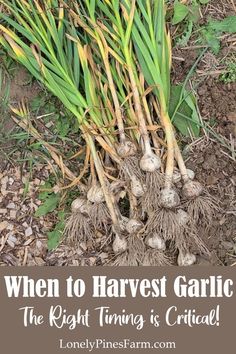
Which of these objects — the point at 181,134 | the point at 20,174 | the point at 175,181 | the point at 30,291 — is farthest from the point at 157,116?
the point at 30,291

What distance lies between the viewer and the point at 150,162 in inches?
75.2

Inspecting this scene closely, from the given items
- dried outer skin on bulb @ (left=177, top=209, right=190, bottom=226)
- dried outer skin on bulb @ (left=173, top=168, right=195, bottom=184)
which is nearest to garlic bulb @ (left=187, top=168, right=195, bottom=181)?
dried outer skin on bulb @ (left=173, top=168, right=195, bottom=184)

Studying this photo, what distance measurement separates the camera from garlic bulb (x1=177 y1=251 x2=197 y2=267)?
1958 millimetres

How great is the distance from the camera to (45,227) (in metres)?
2.10

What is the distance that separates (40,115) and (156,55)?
0.51m

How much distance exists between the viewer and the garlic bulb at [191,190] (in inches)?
77.1

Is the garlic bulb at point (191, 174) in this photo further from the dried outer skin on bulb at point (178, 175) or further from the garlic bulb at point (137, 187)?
the garlic bulb at point (137, 187)

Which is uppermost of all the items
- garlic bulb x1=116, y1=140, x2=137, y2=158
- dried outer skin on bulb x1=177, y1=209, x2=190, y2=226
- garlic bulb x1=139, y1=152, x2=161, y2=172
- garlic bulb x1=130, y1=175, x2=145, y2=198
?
garlic bulb x1=116, y1=140, x2=137, y2=158

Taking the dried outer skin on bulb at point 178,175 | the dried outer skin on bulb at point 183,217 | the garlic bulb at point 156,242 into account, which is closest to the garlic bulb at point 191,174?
the dried outer skin on bulb at point 178,175

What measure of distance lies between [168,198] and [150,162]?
0.13 metres

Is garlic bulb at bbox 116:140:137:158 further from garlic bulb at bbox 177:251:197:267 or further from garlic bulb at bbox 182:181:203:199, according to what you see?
garlic bulb at bbox 177:251:197:267

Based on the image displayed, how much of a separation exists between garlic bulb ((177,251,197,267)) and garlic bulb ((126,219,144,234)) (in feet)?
0.55

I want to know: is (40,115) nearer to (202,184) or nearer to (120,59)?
(120,59)

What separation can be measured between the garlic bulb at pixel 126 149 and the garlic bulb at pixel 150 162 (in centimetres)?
4
